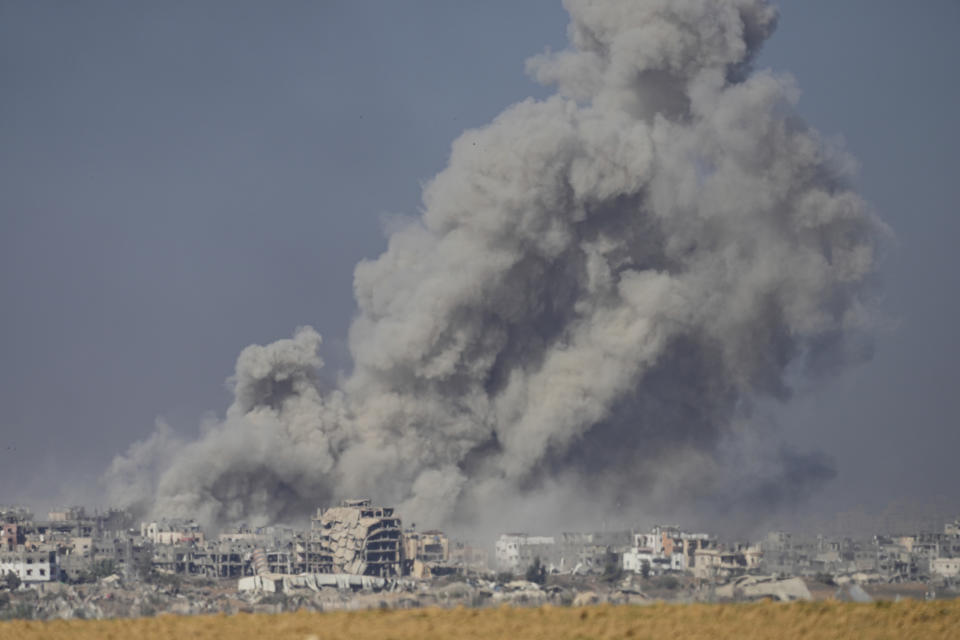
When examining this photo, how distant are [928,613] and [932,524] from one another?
45.3 metres

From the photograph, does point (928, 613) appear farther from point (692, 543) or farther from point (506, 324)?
point (506, 324)

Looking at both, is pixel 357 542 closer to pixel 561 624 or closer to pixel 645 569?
pixel 645 569

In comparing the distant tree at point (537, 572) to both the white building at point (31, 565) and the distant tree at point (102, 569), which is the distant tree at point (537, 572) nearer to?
the distant tree at point (102, 569)

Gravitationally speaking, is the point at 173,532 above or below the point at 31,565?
above

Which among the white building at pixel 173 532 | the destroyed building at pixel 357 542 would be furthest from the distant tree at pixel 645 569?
the white building at pixel 173 532

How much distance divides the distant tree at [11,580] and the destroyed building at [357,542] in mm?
10464

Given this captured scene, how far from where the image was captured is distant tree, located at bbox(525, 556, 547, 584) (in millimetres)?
56072

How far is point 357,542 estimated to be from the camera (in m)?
66.2

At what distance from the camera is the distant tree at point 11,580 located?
57.4 m

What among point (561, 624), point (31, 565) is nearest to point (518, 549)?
point (31, 565)

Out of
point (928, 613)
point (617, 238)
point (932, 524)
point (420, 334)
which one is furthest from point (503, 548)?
point (928, 613)

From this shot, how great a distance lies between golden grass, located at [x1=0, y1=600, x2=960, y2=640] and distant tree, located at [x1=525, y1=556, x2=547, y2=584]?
24530 millimetres

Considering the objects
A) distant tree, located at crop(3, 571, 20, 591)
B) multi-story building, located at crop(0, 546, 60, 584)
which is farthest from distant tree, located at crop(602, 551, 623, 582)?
multi-story building, located at crop(0, 546, 60, 584)

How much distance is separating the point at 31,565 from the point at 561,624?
37.6 m
